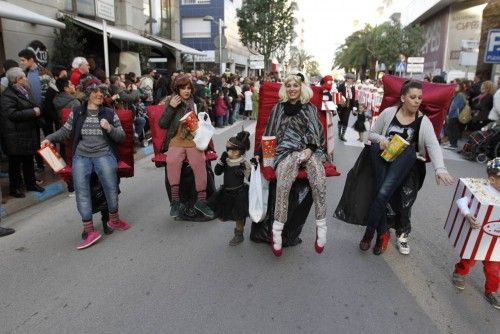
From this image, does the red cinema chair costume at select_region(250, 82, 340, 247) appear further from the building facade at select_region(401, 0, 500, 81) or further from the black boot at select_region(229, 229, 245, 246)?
the building facade at select_region(401, 0, 500, 81)

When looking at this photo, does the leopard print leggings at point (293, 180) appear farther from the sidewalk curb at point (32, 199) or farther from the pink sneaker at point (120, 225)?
the sidewalk curb at point (32, 199)

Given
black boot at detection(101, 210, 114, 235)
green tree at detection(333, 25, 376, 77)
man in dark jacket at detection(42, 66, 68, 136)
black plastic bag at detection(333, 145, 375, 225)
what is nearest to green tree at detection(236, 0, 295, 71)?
man in dark jacket at detection(42, 66, 68, 136)

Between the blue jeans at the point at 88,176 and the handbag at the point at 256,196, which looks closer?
the handbag at the point at 256,196

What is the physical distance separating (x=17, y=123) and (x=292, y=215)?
3.97 m

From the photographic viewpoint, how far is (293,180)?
387 centimetres

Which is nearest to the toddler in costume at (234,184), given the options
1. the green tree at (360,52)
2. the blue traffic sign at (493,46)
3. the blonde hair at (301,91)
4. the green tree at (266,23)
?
the blonde hair at (301,91)

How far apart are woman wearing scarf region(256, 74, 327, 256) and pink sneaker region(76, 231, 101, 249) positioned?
6.62 ft

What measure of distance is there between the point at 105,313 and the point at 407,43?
41.8 m

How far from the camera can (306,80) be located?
3.98 meters

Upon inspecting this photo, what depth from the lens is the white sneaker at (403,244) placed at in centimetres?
436

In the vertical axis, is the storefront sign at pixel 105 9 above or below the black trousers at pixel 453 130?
above

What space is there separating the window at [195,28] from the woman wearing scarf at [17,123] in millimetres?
37523

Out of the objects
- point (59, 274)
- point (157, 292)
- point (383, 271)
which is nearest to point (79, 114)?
point (59, 274)

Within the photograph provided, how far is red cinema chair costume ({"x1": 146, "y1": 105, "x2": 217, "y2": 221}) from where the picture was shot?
5008 millimetres
